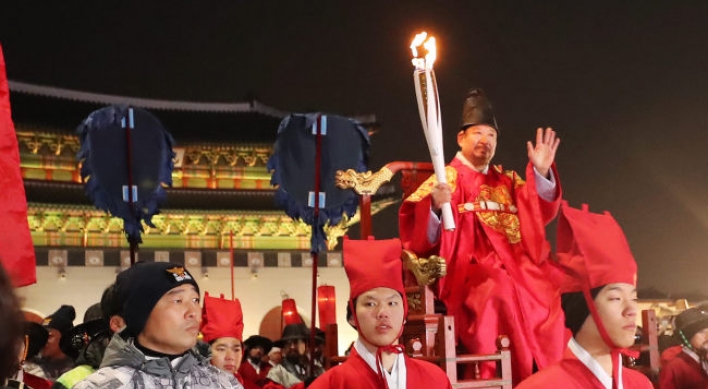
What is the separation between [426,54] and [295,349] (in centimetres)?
482

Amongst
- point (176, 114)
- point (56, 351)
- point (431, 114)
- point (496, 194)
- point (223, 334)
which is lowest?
point (56, 351)

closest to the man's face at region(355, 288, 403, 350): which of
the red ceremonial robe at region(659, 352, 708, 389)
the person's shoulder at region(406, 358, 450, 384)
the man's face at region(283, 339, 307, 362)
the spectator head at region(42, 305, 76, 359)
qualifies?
the person's shoulder at region(406, 358, 450, 384)

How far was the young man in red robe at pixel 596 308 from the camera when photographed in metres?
2.61

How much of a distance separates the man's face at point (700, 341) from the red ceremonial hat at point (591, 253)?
234 cm

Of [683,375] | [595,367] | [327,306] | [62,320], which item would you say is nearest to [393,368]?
[595,367]

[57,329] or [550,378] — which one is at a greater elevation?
[550,378]

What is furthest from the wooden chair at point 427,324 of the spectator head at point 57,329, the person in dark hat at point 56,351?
the spectator head at point 57,329

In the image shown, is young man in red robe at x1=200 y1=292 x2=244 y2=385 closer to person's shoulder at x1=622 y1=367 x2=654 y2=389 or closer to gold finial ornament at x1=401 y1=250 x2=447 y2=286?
gold finial ornament at x1=401 y1=250 x2=447 y2=286

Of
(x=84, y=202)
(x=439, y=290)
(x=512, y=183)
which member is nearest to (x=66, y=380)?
(x=439, y=290)

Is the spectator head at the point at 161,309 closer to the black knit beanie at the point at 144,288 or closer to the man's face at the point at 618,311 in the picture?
the black knit beanie at the point at 144,288

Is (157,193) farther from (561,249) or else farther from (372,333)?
(561,249)

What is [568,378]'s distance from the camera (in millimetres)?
2629

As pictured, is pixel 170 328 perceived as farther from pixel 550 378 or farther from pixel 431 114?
pixel 431 114

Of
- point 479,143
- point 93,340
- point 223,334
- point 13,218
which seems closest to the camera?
point 13,218
